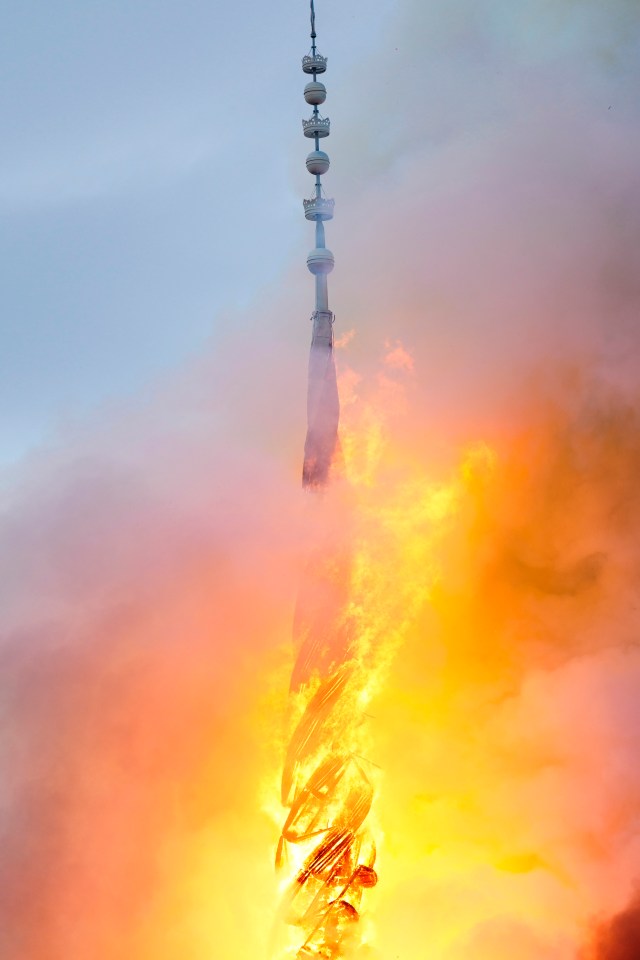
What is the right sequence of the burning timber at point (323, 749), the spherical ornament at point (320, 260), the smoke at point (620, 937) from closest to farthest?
1. the burning timber at point (323, 749)
2. the spherical ornament at point (320, 260)
3. the smoke at point (620, 937)

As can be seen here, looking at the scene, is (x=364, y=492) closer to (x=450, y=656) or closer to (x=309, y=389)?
(x=309, y=389)

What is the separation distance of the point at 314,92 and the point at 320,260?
661 cm

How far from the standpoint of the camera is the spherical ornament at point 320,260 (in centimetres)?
4284

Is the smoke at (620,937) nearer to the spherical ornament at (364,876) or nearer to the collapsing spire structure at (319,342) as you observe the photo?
the spherical ornament at (364,876)

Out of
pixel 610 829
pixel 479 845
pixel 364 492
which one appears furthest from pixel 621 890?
pixel 364 492

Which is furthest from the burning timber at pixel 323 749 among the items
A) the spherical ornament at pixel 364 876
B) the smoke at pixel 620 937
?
the smoke at pixel 620 937

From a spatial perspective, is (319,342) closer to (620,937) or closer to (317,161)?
(317,161)

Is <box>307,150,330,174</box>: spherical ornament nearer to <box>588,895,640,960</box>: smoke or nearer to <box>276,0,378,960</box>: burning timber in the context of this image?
<box>276,0,378,960</box>: burning timber

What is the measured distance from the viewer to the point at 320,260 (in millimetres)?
42844

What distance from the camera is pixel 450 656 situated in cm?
5291

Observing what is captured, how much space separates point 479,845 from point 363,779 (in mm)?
10455

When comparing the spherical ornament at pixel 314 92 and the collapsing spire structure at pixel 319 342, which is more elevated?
the spherical ornament at pixel 314 92

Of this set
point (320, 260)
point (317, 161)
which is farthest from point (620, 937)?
point (317, 161)

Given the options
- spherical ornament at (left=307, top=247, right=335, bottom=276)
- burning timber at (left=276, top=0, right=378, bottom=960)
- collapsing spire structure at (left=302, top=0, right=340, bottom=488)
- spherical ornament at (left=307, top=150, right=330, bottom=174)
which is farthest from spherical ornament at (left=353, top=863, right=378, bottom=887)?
spherical ornament at (left=307, top=150, right=330, bottom=174)
